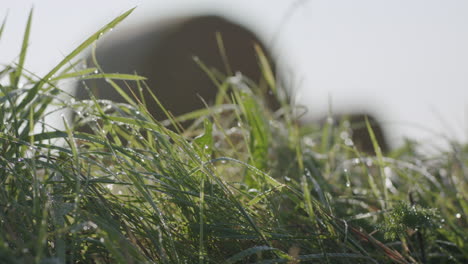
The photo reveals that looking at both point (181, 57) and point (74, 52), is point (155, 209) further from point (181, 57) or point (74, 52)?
point (181, 57)

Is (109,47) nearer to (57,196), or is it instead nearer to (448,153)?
(448,153)

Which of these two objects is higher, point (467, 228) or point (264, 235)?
point (264, 235)

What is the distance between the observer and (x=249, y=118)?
5.53ft

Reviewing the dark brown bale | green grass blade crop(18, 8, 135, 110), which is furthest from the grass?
the dark brown bale

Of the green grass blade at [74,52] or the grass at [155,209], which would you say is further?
the green grass blade at [74,52]

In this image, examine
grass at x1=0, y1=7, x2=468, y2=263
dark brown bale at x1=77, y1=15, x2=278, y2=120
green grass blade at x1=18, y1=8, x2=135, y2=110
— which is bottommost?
dark brown bale at x1=77, y1=15, x2=278, y2=120

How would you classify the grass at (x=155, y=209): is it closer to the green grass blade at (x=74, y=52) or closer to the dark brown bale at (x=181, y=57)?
the green grass blade at (x=74, y=52)

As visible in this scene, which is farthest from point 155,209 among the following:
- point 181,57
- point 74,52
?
point 181,57

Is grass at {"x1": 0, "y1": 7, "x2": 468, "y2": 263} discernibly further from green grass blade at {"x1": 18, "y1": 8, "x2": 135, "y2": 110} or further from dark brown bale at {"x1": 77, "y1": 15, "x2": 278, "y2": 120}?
dark brown bale at {"x1": 77, "y1": 15, "x2": 278, "y2": 120}

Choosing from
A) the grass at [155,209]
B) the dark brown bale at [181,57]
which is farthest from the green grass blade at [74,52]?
the dark brown bale at [181,57]

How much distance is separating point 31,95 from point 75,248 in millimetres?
391

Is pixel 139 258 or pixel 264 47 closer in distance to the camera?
pixel 139 258

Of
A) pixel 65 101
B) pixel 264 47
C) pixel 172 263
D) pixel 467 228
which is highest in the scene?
pixel 65 101

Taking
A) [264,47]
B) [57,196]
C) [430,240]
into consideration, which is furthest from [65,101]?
[264,47]
